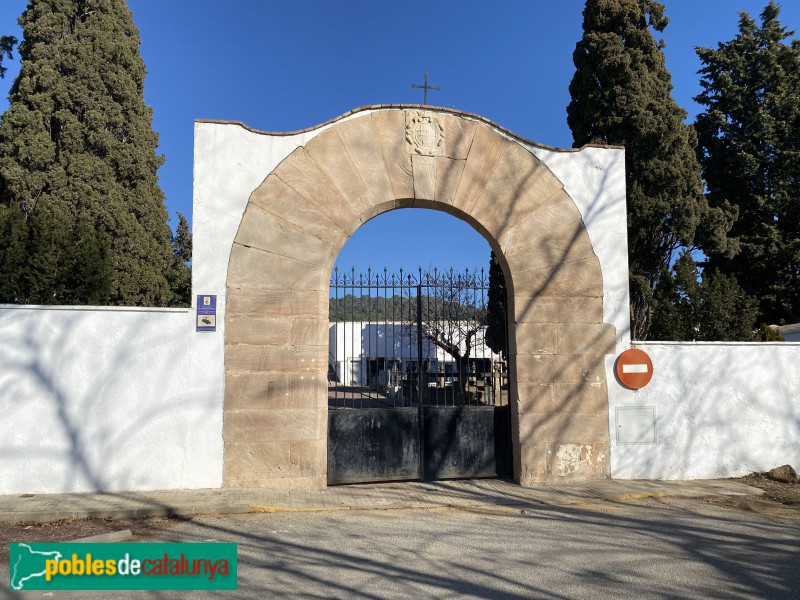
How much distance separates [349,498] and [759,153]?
73.7 feet

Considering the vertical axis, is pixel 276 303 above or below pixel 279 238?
below

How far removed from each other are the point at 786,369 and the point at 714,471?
1.89 m

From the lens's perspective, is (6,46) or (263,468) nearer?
(263,468)

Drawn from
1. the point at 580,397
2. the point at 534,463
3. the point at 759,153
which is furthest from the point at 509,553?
the point at 759,153

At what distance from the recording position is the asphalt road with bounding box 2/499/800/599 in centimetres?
438

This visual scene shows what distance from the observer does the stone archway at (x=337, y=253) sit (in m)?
7.55

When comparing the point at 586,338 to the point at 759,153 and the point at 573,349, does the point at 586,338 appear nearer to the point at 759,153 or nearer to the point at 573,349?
the point at 573,349

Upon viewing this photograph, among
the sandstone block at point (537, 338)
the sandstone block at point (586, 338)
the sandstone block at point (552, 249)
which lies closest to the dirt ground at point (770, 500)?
the sandstone block at point (586, 338)

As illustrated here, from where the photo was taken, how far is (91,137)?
585 inches

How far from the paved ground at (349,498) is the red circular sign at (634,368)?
4.49 ft

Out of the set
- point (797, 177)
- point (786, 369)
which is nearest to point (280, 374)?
point (786, 369)

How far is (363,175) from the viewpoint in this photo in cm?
812

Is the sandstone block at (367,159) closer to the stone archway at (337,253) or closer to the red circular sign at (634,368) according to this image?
the stone archway at (337,253)

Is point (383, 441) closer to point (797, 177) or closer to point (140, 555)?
point (140, 555)
